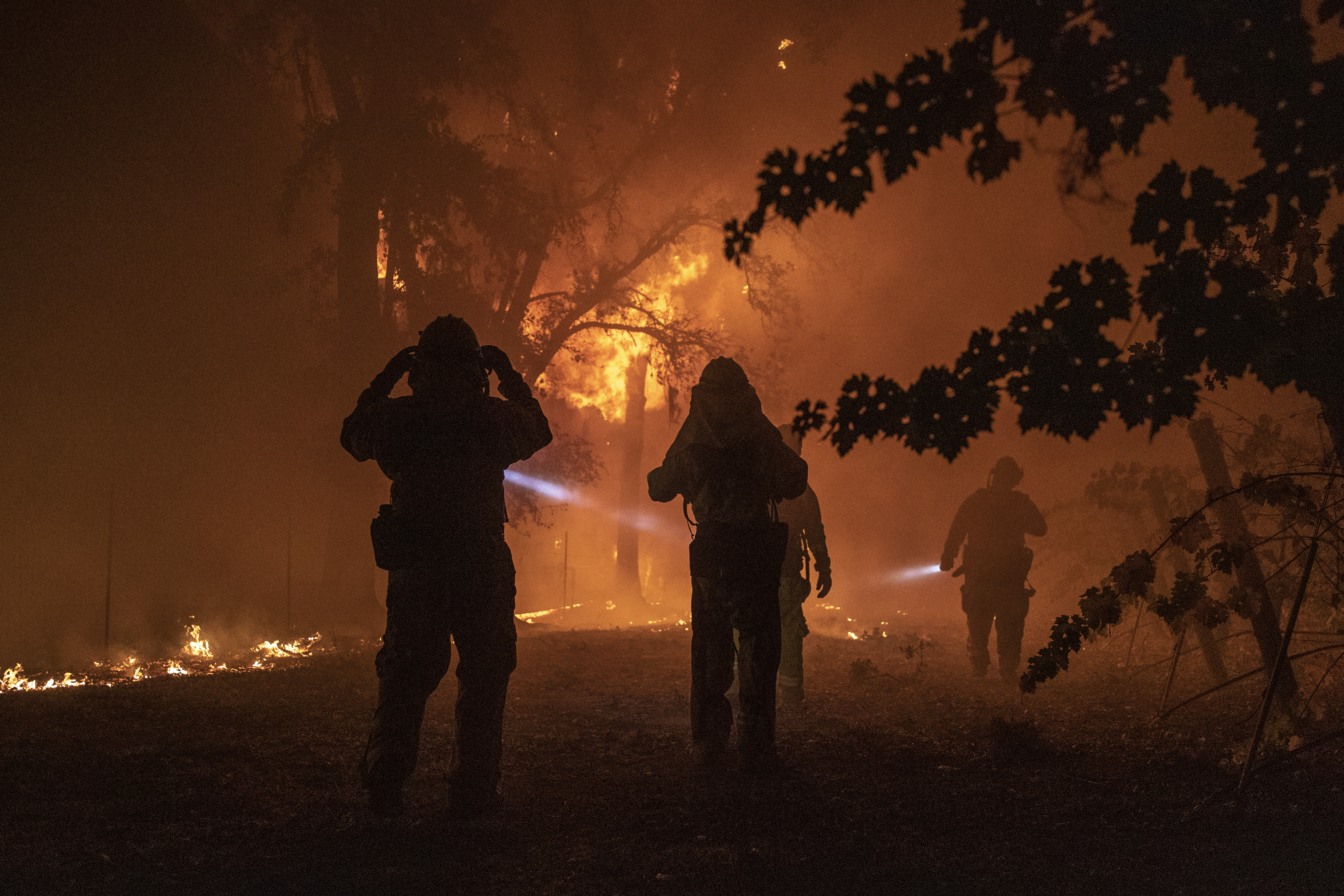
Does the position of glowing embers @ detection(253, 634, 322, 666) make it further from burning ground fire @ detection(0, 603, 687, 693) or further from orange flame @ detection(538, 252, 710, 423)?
orange flame @ detection(538, 252, 710, 423)

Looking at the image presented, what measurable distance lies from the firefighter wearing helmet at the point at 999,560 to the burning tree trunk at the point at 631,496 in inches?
454

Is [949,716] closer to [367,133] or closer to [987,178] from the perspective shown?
[987,178]

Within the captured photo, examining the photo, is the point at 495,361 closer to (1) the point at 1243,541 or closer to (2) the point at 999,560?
(1) the point at 1243,541

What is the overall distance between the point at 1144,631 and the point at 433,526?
8.70 m

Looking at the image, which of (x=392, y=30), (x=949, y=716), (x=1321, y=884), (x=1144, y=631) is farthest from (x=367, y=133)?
(x=1321, y=884)

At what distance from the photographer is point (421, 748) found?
5199 millimetres

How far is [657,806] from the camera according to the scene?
13.5ft

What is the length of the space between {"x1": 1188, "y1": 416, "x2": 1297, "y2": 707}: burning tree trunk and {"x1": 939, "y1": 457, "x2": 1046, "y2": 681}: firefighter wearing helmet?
9.10ft

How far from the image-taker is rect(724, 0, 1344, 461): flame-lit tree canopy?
2.08 metres

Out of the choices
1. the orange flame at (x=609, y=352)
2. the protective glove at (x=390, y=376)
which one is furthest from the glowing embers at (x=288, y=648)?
the protective glove at (x=390, y=376)

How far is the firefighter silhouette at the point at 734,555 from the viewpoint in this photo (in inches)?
184

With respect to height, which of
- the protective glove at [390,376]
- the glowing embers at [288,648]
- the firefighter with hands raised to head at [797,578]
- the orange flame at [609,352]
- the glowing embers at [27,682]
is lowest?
the glowing embers at [288,648]

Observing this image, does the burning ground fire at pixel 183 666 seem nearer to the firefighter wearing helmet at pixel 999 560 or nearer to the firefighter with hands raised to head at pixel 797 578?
the firefighter with hands raised to head at pixel 797 578

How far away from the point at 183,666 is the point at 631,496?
38.2 ft
